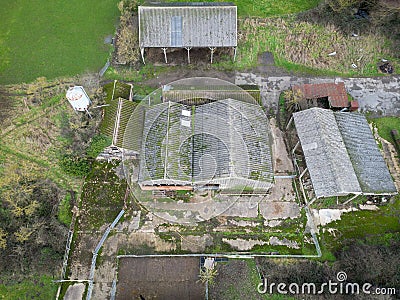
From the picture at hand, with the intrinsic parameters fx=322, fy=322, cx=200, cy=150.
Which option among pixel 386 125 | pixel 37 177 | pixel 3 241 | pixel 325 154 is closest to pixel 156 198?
pixel 37 177

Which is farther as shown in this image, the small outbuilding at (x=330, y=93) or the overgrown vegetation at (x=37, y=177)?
the small outbuilding at (x=330, y=93)

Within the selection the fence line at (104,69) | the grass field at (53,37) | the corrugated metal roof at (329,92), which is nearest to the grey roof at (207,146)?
the corrugated metal roof at (329,92)

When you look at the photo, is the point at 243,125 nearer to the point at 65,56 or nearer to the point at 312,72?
the point at 312,72

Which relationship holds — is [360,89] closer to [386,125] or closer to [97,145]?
[386,125]

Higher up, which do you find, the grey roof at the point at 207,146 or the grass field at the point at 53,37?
the grass field at the point at 53,37

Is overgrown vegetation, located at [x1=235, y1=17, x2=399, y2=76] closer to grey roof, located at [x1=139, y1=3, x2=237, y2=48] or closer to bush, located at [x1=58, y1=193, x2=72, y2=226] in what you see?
grey roof, located at [x1=139, y1=3, x2=237, y2=48]

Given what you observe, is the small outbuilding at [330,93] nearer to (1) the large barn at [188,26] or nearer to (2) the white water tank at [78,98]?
(1) the large barn at [188,26]

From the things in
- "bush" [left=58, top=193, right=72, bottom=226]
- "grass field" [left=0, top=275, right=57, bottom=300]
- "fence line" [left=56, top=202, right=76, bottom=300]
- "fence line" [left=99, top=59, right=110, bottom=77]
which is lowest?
"grass field" [left=0, top=275, right=57, bottom=300]

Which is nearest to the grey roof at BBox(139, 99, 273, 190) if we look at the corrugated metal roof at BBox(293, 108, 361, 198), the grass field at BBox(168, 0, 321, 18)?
the corrugated metal roof at BBox(293, 108, 361, 198)
